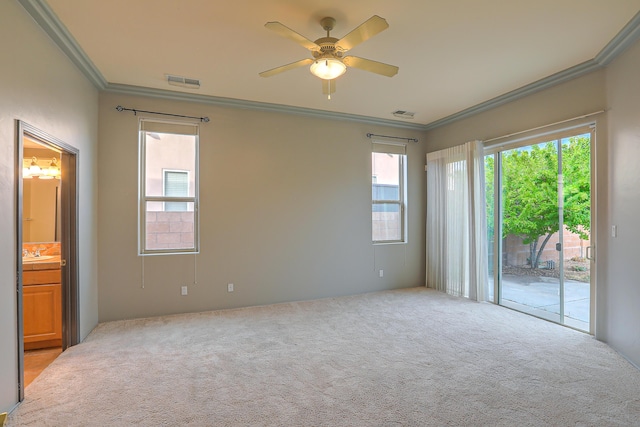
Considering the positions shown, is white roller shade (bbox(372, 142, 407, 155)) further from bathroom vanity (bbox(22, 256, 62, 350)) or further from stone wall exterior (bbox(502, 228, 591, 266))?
bathroom vanity (bbox(22, 256, 62, 350))

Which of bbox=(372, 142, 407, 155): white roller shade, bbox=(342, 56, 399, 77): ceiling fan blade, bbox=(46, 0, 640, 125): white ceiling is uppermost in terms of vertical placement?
bbox=(46, 0, 640, 125): white ceiling

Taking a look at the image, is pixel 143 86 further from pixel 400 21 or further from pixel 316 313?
pixel 316 313

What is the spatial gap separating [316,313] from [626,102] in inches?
156

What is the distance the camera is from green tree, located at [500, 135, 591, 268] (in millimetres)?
3596

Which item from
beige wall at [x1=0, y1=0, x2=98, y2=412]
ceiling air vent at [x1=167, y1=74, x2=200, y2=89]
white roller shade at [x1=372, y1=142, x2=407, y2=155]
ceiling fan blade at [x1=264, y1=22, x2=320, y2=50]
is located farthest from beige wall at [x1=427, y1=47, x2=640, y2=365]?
beige wall at [x1=0, y1=0, x2=98, y2=412]

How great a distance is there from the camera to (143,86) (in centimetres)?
393

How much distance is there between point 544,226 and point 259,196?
3795 mm

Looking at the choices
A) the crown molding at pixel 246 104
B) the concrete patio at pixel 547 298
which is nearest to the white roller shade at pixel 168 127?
the crown molding at pixel 246 104

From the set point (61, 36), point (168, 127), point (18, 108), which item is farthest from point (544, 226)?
point (61, 36)

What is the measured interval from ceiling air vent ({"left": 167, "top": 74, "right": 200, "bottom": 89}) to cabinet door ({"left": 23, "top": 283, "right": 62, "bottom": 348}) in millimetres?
2571

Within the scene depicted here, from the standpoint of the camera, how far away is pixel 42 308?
3.30m

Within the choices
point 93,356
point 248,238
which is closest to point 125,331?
point 93,356

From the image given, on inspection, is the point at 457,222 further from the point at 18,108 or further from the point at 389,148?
the point at 18,108

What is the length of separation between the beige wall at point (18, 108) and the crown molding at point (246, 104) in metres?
0.59
